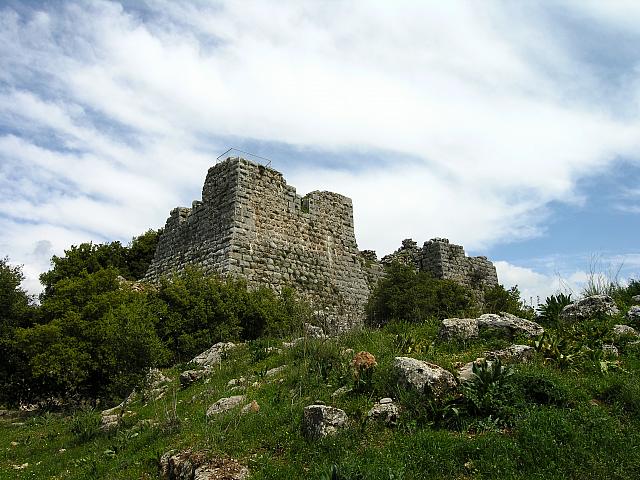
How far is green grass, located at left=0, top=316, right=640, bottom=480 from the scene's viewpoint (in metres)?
5.98

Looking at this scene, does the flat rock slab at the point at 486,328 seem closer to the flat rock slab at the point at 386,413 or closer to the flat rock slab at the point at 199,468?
the flat rock slab at the point at 386,413

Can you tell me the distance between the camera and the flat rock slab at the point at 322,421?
6.94 meters

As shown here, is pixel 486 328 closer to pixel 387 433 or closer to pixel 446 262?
pixel 387 433

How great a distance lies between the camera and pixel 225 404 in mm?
9320

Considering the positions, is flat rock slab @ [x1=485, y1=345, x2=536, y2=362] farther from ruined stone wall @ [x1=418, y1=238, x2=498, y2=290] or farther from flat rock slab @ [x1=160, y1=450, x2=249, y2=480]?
ruined stone wall @ [x1=418, y1=238, x2=498, y2=290]

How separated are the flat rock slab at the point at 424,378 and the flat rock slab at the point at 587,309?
5.31 m

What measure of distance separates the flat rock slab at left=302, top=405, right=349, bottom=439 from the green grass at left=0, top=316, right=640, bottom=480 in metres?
0.13

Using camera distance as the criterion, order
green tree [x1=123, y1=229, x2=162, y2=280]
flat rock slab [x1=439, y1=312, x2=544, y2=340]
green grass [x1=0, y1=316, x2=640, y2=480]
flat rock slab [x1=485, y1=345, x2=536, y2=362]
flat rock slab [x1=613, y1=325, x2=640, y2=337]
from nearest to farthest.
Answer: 1. green grass [x1=0, y1=316, x2=640, y2=480]
2. flat rock slab [x1=485, y1=345, x2=536, y2=362]
3. flat rock slab [x1=613, y1=325, x2=640, y2=337]
4. flat rock slab [x1=439, y1=312, x2=544, y2=340]
5. green tree [x1=123, y1=229, x2=162, y2=280]

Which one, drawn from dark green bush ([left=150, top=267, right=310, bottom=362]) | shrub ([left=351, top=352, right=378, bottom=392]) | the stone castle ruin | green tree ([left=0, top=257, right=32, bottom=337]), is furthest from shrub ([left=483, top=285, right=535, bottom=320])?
green tree ([left=0, top=257, right=32, bottom=337])

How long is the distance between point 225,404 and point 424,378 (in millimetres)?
3712

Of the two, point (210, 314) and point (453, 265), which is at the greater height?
point (453, 265)

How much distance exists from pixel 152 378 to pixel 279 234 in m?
7.97

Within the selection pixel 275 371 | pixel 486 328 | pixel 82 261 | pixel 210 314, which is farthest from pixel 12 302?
pixel 486 328

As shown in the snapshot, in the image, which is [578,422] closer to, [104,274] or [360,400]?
[360,400]
